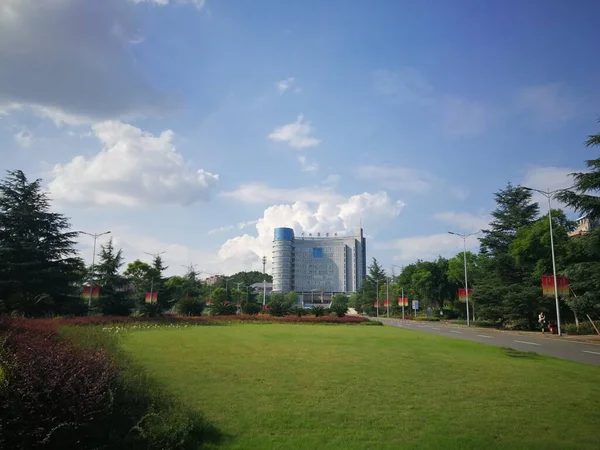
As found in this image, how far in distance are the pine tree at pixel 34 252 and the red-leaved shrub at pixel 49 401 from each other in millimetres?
28145

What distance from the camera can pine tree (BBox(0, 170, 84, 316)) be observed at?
31156 mm

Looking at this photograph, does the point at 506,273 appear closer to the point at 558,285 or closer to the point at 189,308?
the point at 558,285

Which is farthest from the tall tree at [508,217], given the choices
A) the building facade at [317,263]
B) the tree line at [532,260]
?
the building facade at [317,263]

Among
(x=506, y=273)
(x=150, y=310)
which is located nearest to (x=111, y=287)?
(x=150, y=310)

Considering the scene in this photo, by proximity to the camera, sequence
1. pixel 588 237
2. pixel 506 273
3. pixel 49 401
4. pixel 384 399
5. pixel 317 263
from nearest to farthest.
Result: pixel 49 401 < pixel 384 399 < pixel 588 237 < pixel 506 273 < pixel 317 263

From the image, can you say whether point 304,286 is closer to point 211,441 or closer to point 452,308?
point 452,308

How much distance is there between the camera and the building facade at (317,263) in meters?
171

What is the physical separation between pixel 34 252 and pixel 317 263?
146 m

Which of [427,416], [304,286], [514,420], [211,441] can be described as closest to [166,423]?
[211,441]

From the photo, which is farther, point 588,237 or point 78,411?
point 588,237

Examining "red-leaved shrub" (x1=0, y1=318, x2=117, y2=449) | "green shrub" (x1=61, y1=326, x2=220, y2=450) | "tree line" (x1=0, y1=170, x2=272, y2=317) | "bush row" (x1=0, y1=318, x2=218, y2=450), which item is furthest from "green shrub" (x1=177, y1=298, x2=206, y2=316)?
"red-leaved shrub" (x1=0, y1=318, x2=117, y2=449)

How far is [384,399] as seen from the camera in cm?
800

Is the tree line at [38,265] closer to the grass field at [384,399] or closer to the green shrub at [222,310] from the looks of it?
the green shrub at [222,310]

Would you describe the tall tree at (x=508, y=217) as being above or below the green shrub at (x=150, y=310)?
above
